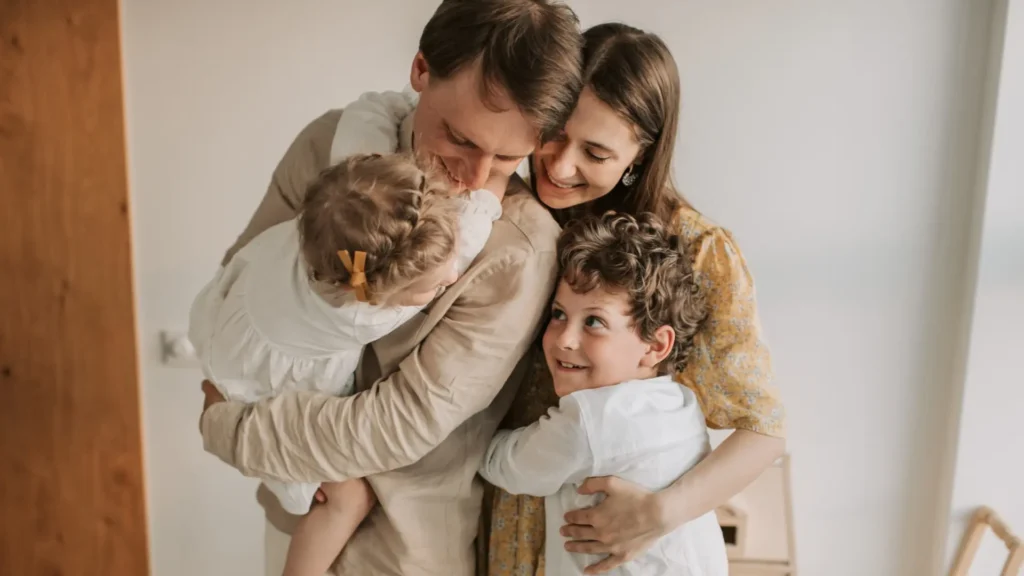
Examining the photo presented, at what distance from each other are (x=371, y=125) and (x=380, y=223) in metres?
0.26

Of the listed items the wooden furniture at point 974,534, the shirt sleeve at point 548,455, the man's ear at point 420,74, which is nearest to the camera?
the man's ear at point 420,74

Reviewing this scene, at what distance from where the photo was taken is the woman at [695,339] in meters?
1.23

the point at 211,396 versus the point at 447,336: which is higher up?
the point at 447,336

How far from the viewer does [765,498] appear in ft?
6.57

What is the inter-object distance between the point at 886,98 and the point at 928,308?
50 centimetres

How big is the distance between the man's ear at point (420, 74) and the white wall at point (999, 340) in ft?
4.50

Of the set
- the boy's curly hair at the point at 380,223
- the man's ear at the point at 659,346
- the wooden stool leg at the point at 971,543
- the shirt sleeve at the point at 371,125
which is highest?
the shirt sleeve at the point at 371,125

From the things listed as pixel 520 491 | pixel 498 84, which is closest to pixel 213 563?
pixel 520 491

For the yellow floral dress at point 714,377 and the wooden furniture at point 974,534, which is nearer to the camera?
the yellow floral dress at point 714,377

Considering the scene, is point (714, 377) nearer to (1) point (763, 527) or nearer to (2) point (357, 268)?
(2) point (357, 268)

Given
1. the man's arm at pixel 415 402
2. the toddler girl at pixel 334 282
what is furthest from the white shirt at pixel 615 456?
the toddler girl at pixel 334 282

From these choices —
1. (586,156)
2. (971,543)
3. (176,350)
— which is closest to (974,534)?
(971,543)

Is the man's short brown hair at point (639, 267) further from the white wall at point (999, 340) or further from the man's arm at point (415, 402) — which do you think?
the white wall at point (999, 340)

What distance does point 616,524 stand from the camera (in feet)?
4.13
